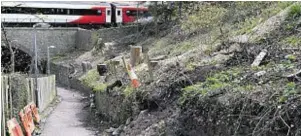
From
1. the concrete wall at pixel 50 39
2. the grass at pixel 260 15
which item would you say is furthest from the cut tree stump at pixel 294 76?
the concrete wall at pixel 50 39

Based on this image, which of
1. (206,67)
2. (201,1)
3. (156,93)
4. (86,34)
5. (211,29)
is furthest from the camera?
(86,34)

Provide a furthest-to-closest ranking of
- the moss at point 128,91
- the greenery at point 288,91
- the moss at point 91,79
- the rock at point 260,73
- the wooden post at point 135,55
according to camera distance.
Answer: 1. the moss at point 91,79
2. the wooden post at point 135,55
3. the moss at point 128,91
4. the rock at point 260,73
5. the greenery at point 288,91

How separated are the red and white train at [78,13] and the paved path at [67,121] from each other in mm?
20673

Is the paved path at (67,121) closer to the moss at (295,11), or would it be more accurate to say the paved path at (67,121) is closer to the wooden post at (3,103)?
the wooden post at (3,103)

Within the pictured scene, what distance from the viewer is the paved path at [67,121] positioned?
16.0 meters

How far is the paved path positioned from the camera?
16.0m

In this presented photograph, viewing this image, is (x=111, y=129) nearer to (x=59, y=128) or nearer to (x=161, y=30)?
(x=59, y=128)

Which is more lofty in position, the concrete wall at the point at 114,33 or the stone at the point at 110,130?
the concrete wall at the point at 114,33

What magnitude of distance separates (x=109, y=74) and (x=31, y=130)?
9531 mm

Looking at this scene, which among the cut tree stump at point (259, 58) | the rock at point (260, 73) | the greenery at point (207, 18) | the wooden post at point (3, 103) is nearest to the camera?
the rock at point (260, 73)

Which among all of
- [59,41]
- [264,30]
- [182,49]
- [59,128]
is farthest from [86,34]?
[264,30]

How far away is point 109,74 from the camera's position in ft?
79.9

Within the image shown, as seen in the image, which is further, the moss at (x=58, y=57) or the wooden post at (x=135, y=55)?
the moss at (x=58, y=57)

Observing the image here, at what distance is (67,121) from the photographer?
61.7 feet
